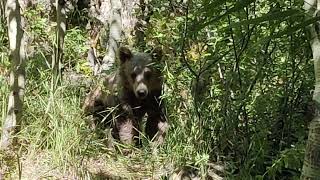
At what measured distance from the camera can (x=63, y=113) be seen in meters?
5.00

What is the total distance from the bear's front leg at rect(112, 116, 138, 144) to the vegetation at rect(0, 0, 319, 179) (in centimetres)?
27

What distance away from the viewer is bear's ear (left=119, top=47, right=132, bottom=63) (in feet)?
18.8

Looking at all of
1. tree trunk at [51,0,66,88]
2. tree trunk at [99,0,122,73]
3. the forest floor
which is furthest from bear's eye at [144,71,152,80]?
tree trunk at [99,0,122,73]

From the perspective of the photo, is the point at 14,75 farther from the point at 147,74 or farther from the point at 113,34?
the point at 113,34

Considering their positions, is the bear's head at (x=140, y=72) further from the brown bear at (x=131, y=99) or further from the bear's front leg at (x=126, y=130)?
the bear's front leg at (x=126, y=130)

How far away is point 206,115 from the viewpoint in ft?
14.9

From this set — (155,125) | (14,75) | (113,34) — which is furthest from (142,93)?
(113,34)

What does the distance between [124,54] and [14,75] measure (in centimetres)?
138

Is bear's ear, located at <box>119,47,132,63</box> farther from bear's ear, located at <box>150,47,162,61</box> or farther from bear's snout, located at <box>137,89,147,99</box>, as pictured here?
bear's snout, located at <box>137,89,147,99</box>

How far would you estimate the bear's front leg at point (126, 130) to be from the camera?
558cm

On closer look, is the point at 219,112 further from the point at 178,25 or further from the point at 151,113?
the point at 151,113

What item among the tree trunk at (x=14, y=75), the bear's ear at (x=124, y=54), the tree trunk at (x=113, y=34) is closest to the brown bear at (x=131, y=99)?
the bear's ear at (x=124, y=54)

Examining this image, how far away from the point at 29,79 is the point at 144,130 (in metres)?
1.41

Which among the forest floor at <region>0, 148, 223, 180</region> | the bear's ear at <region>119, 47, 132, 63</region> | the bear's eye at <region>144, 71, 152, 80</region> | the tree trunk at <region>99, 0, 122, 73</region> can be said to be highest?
the tree trunk at <region>99, 0, 122, 73</region>
